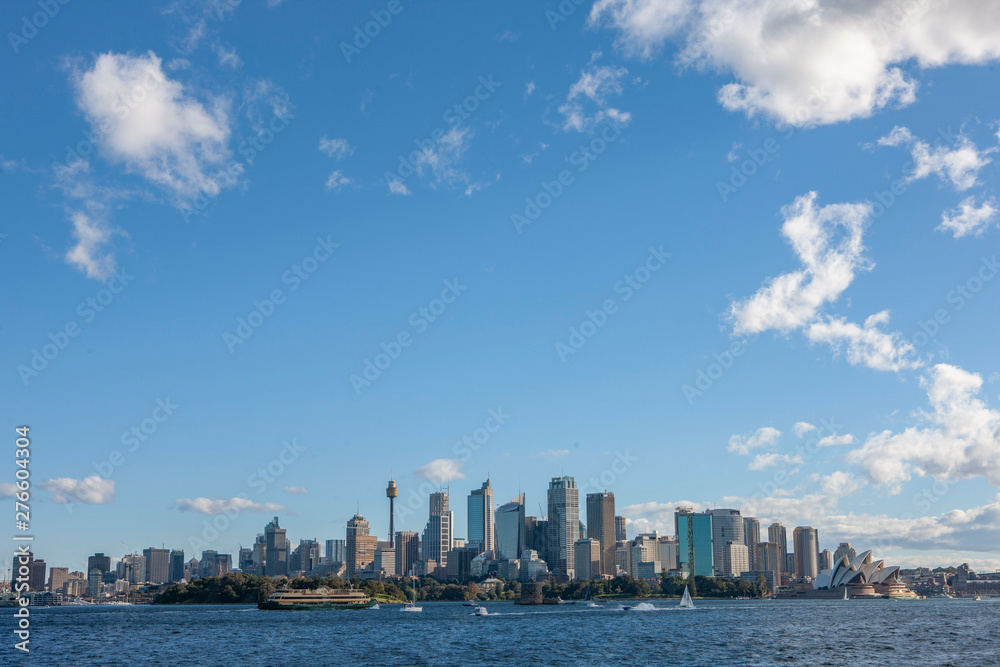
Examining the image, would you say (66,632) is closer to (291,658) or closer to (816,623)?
(291,658)

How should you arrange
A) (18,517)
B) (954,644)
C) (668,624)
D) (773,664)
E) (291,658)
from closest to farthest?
(18,517) → (773,664) → (291,658) → (954,644) → (668,624)

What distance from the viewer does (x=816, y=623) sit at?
14575cm

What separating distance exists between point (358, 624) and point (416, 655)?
216ft

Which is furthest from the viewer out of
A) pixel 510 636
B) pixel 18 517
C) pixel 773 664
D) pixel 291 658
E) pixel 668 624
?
pixel 668 624

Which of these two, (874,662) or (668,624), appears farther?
(668,624)

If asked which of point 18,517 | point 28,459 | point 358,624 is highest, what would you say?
point 28,459

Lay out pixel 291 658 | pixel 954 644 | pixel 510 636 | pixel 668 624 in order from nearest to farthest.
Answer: pixel 291 658, pixel 954 644, pixel 510 636, pixel 668 624

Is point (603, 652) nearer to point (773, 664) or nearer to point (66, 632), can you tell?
point (773, 664)

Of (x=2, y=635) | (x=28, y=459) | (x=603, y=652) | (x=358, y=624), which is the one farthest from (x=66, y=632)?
(x=28, y=459)

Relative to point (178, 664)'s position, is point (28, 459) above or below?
above

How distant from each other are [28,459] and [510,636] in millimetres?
88984

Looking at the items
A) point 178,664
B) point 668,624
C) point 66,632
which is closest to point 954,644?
point 668,624

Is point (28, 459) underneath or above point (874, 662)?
above

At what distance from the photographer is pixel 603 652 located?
93.1m
